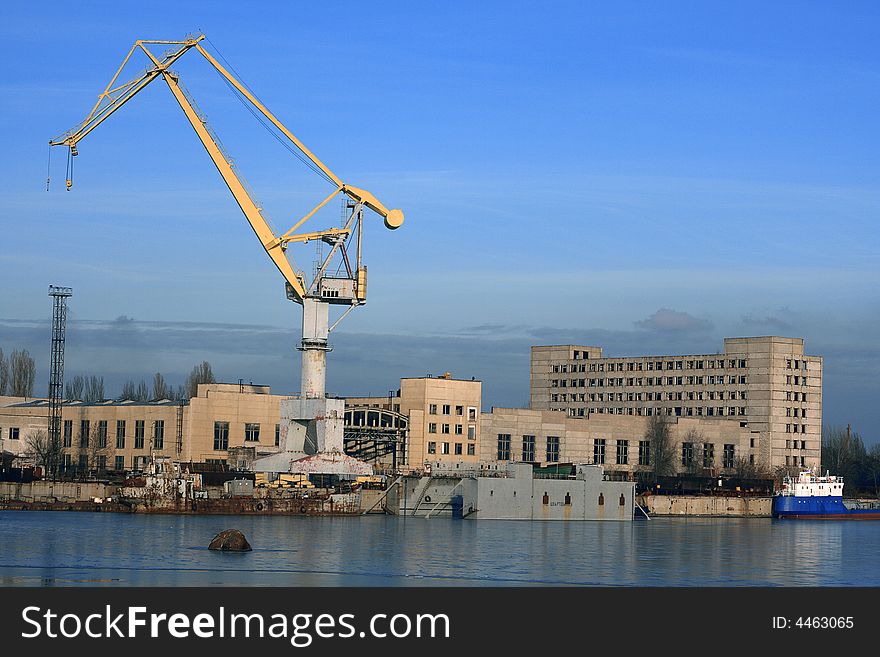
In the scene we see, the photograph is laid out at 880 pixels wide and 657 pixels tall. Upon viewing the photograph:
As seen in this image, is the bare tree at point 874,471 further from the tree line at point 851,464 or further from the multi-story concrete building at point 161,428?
the multi-story concrete building at point 161,428

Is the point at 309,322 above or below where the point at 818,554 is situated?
above

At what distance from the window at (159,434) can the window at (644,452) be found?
49672 mm

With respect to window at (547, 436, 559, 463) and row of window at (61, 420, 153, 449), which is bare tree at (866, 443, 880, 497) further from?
row of window at (61, 420, 153, 449)

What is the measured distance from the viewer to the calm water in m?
47.0

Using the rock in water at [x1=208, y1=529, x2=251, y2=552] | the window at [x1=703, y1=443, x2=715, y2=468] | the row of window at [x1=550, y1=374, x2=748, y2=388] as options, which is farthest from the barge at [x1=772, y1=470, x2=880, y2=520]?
the rock in water at [x1=208, y1=529, x2=251, y2=552]

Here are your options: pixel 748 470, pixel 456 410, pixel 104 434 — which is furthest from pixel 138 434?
pixel 748 470

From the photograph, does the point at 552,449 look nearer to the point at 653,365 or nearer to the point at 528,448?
the point at 528,448

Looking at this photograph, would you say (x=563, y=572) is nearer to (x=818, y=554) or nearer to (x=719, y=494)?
(x=818, y=554)
